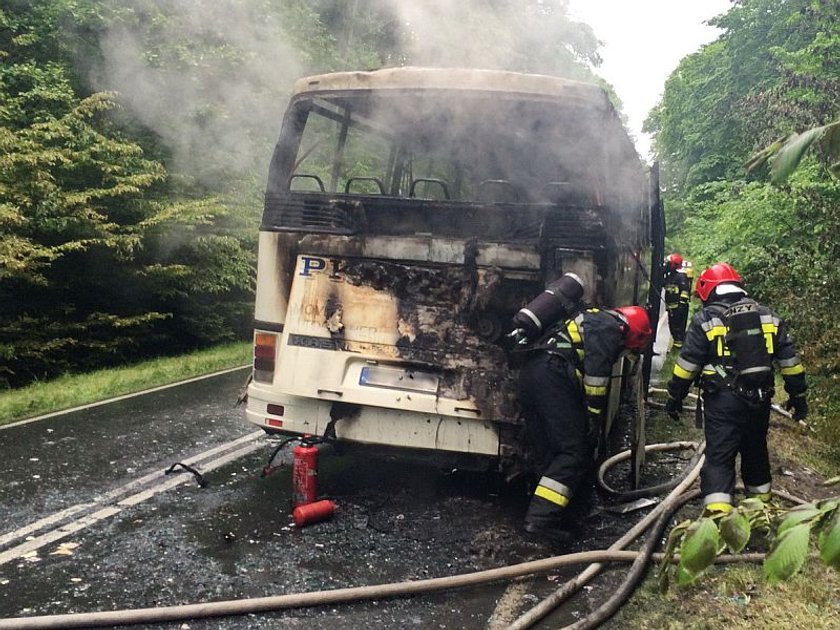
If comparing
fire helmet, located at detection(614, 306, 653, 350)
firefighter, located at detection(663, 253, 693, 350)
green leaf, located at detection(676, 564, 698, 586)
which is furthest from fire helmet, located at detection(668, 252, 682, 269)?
green leaf, located at detection(676, 564, 698, 586)

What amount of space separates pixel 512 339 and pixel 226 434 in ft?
10.8

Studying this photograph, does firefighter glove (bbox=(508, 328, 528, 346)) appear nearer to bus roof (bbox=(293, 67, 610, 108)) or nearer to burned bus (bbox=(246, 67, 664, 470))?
burned bus (bbox=(246, 67, 664, 470))

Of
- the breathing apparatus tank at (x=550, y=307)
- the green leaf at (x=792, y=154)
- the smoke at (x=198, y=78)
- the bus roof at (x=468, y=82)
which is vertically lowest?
the breathing apparatus tank at (x=550, y=307)

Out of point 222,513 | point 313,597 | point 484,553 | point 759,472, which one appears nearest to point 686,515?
point 759,472

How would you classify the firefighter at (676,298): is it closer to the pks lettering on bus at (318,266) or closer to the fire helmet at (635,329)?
the fire helmet at (635,329)

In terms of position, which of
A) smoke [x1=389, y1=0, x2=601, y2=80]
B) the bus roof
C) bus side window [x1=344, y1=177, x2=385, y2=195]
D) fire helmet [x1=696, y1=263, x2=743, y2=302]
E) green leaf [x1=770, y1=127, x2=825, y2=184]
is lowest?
fire helmet [x1=696, y1=263, x2=743, y2=302]

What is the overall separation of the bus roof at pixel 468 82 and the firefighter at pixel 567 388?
135 cm

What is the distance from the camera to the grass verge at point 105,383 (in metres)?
7.64

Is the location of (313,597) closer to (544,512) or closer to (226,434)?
(544,512)

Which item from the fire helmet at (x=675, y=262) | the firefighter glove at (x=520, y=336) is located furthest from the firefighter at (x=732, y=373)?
the fire helmet at (x=675, y=262)

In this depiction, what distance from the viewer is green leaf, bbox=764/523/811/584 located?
120 cm

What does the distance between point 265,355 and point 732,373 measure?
2956mm

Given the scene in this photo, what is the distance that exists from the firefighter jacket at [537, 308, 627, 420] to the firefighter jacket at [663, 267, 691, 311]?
7825 millimetres

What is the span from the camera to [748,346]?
14.4 feet
